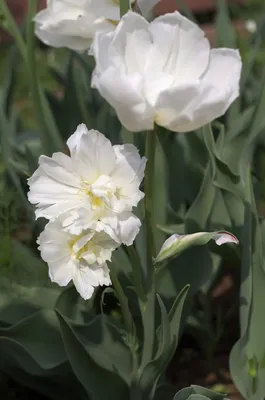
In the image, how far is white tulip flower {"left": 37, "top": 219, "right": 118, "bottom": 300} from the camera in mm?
756

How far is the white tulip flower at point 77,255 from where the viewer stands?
2.48 ft

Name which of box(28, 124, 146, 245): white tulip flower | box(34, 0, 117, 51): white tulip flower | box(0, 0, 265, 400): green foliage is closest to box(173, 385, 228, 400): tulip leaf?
box(0, 0, 265, 400): green foliage

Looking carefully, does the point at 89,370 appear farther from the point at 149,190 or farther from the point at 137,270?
the point at 149,190

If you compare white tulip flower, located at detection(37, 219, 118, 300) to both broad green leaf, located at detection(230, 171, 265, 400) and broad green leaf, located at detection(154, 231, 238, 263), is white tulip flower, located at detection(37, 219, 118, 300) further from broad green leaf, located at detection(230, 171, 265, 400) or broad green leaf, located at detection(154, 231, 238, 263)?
broad green leaf, located at detection(230, 171, 265, 400)

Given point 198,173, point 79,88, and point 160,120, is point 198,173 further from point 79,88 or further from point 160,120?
point 160,120

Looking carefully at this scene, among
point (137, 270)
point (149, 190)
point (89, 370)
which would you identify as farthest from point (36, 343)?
point (149, 190)

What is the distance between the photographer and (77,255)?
0.76 metres

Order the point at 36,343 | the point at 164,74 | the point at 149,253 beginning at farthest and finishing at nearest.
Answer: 1. the point at 36,343
2. the point at 149,253
3. the point at 164,74

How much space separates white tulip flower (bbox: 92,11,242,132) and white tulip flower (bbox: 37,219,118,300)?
0.44ft

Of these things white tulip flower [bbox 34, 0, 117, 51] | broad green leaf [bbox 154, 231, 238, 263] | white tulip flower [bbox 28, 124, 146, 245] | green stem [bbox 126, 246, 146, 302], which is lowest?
green stem [bbox 126, 246, 146, 302]

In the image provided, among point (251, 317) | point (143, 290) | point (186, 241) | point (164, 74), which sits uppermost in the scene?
point (164, 74)

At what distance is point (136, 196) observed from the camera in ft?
2.42

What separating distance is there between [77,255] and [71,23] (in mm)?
312

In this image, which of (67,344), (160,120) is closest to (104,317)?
(67,344)
